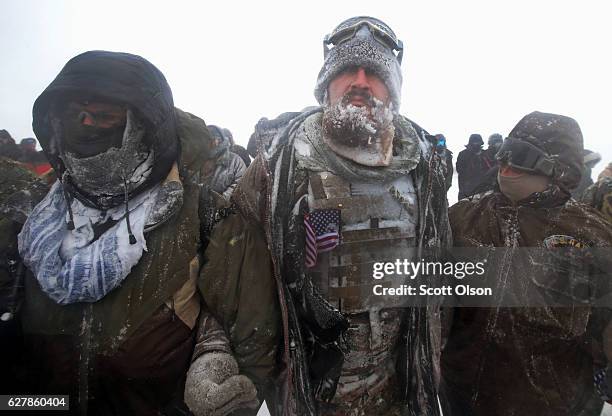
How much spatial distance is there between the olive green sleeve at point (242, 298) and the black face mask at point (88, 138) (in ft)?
1.90

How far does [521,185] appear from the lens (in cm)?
222

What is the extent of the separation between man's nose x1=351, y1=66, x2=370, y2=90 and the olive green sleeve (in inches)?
38.2

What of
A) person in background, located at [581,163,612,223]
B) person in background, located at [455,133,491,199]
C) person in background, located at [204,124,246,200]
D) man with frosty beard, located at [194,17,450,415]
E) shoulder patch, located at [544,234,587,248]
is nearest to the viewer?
man with frosty beard, located at [194,17,450,415]

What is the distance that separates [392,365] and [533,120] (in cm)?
162

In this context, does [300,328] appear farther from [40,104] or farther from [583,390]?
[583,390]

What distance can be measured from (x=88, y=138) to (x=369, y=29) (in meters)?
1.52

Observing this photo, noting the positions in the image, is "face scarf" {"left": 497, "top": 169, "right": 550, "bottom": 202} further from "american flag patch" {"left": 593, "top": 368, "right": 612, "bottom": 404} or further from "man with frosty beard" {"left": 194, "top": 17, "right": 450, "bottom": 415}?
"american flag patch" {"left": 593, "top": 368, "right": 612, "bottom": 404}

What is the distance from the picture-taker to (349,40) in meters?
2.12

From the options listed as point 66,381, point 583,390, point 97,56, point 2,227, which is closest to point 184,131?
point 97,56

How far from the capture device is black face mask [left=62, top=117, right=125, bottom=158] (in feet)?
5.36

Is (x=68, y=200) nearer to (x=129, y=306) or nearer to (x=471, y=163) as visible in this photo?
(x=129, y=306)

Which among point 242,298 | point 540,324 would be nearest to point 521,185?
point 540,324

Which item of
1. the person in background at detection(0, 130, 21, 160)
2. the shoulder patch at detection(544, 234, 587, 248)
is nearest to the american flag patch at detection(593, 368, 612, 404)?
the shoulder patch at detection(544, 234, 587, 248)

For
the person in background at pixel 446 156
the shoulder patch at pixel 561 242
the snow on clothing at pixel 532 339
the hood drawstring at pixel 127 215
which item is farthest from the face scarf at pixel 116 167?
the shoulder patch at pixel 561 242
